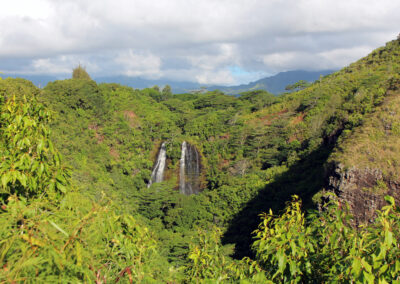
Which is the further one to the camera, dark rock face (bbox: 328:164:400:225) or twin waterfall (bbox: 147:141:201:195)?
twin waterfall (bbox: 147:141:201:195)

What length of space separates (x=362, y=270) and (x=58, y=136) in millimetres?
28112

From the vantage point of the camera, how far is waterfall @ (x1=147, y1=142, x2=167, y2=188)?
2861 cm

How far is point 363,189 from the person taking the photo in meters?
12.1

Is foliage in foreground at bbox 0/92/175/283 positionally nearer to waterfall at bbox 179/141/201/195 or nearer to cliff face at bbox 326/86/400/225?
cliff face at bbox 326/86/400/225

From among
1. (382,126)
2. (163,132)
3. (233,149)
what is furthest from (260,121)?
(382,126)

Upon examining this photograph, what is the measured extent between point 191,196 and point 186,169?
5.71 meters

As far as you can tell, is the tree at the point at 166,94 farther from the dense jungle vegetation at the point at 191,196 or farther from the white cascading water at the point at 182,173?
the white cascading water at the point at 182,173

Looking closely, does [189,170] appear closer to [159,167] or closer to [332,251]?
[159,167]

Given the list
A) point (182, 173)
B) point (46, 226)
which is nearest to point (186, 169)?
point (182, 173)

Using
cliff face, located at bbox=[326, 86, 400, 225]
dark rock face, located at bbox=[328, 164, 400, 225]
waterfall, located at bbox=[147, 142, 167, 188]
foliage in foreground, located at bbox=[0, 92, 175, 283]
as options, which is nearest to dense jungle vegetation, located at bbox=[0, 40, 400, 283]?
foliage in foreground, located at bbox=[0, 92, 175, 283]

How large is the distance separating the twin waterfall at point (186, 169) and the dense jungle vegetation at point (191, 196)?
0.90m

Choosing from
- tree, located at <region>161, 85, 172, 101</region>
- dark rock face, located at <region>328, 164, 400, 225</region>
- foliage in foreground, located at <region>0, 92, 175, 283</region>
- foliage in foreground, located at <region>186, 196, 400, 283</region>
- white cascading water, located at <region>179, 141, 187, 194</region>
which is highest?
tree, located at <region>161, 85, 172, 101</region>

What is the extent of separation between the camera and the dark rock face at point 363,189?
11.6 metres

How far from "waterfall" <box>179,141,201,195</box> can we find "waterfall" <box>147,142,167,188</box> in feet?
7.35
